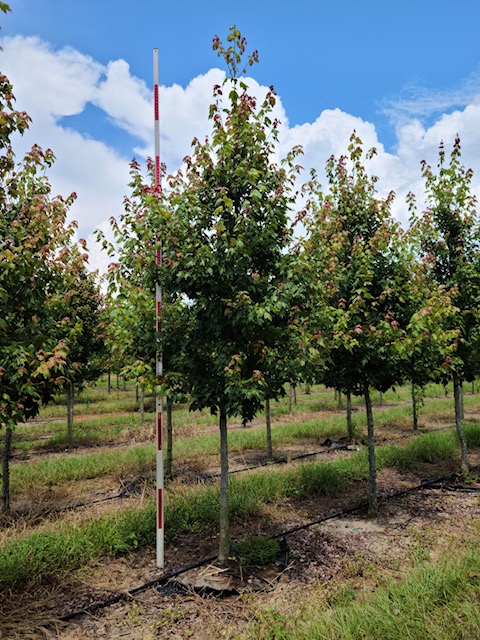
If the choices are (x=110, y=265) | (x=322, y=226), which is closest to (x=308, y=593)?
(x=110, y=265)

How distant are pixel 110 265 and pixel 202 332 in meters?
1.34

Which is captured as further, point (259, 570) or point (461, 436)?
point (461, 436)

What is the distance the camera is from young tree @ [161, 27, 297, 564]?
16.2 feet

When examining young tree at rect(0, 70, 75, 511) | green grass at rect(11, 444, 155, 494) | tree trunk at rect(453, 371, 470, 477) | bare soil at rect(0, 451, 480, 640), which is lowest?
bare soil at rect(0, 451, 480, 640)

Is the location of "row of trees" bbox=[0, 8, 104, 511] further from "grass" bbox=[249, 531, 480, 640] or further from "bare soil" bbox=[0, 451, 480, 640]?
"grass" bbox=[249, 531, 480, 640]

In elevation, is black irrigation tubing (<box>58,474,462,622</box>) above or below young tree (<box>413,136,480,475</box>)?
below

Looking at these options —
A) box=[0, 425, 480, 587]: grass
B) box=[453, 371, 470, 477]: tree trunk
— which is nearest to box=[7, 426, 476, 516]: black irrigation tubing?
box=[0, 425, 480, 587]: grass

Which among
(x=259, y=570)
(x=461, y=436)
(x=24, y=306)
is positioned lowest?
(x=259, y=570)

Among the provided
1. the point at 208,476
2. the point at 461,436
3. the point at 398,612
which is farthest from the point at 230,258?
the point at 461,436

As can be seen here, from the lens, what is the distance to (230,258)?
4996 mm

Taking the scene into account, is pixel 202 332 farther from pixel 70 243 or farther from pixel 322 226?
pixel 322 226

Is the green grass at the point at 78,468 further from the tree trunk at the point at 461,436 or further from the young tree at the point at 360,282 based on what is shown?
the tree trunk at the point at 461,436

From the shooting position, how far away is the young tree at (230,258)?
4.93 meters

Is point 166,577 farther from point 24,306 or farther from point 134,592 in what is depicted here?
point 24,306
